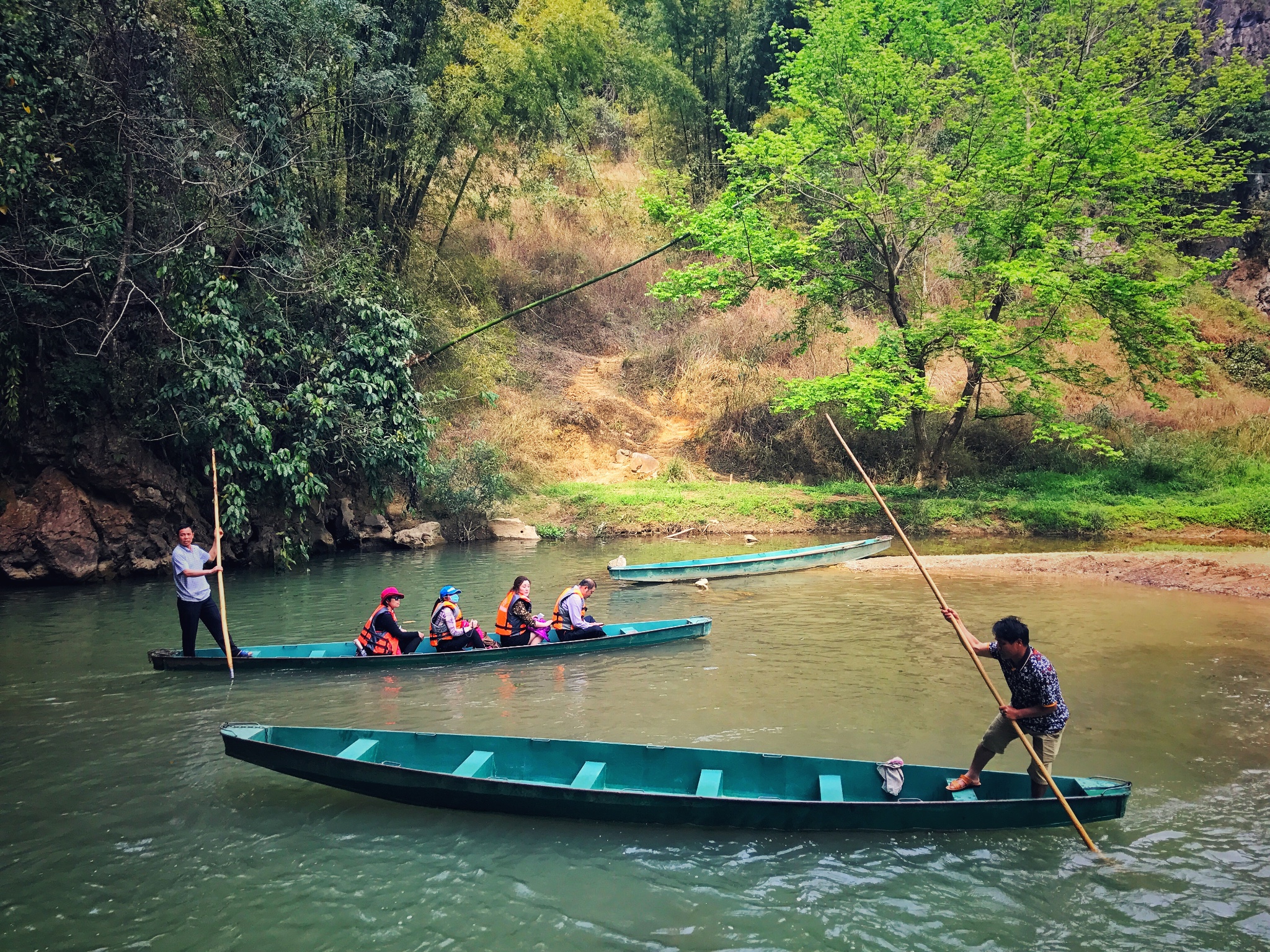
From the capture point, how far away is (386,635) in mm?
11078

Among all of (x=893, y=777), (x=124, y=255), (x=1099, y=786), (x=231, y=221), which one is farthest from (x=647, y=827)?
(x=231, y=221)

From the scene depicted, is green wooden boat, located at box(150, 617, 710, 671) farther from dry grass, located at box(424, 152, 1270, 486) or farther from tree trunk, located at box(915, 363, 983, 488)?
tree trunk, located at box(915, 363, 983, 488)

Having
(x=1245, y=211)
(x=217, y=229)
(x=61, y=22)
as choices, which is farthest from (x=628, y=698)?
(x=1245, y=211)

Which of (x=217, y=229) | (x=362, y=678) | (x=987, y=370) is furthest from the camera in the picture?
(x=987, y=370)

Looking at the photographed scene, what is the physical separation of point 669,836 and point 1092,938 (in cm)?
302

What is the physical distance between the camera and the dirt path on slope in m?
27.3

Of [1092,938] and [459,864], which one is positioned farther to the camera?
[459,864]

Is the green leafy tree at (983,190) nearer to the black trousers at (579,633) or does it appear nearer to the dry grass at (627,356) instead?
the dry grass at (627,356)

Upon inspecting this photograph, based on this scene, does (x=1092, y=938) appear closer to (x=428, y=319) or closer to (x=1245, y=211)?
(x=428, y=319)

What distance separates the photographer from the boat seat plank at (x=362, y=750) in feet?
23.5

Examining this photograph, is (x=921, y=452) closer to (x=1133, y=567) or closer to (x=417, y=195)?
(x=1133, y=567)

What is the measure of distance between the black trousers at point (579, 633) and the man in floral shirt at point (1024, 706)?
602cm

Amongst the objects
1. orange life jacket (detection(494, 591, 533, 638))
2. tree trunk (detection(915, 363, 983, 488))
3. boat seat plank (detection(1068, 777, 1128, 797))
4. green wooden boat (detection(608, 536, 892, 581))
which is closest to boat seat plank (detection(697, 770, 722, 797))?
boat seat plank (detection(1068, 777, 1128, 797))

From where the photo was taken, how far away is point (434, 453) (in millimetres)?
22594
